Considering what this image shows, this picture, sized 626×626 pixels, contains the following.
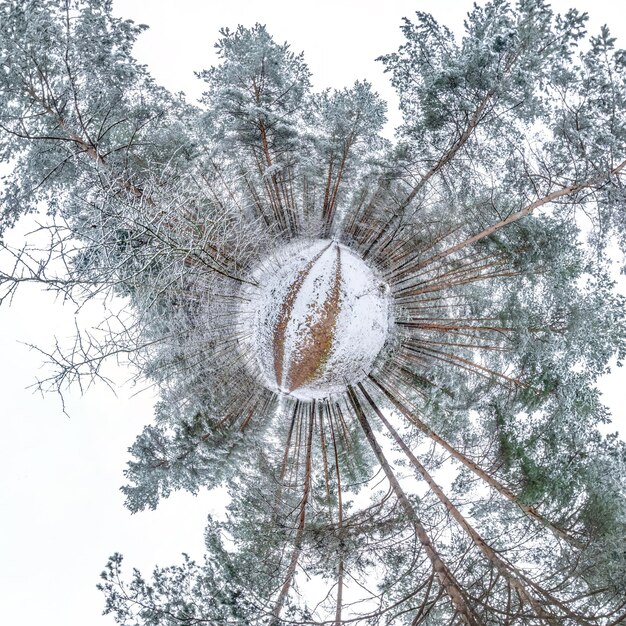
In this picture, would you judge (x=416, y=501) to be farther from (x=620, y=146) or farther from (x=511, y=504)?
(x=620, y=146)

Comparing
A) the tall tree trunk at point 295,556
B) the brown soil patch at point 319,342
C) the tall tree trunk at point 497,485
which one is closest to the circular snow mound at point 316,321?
the brown soil patch at point 319,342

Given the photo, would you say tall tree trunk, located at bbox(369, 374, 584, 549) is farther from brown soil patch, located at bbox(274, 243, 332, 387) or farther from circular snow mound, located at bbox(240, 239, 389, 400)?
brown soil patch, located at bbox(274, 243, 332, 387)

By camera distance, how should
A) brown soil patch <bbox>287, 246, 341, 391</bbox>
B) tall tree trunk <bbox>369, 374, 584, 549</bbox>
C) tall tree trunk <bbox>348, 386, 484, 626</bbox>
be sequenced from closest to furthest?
tall tree trunk <bbox>348, 386, 484, 626</bbox>, tall tree trunk <bbox>369, 374, 584, 549</bbox>, brown soil patch <bbox>287, 246, 341, 391</bbox>

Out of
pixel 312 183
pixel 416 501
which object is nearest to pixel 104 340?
pixel 312 183

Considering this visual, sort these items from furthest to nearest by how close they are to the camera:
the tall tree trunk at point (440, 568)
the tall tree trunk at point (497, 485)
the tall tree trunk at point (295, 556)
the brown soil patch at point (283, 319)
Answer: the brown soil patch at point (283, 319), the tall tree trunk at point (295, 556), the tall tree trunk at point (497, 485), the tall tree trunk at point (440, 568)

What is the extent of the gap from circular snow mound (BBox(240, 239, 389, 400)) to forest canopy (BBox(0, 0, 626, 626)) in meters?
0.03

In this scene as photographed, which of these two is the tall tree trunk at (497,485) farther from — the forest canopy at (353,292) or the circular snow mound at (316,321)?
the circular snow mound at (316,321)

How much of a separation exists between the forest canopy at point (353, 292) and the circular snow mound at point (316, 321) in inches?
1.4

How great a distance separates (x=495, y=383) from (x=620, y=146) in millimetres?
3101

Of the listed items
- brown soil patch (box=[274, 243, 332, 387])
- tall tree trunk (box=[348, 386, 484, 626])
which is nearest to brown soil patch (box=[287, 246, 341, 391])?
brown soil patch (box=[274, 243, 332, 387])

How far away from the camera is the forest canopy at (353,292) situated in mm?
5094

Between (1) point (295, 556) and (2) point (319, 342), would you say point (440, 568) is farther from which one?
(2) point (319, 342)

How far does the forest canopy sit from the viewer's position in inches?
201

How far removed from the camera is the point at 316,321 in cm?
544
